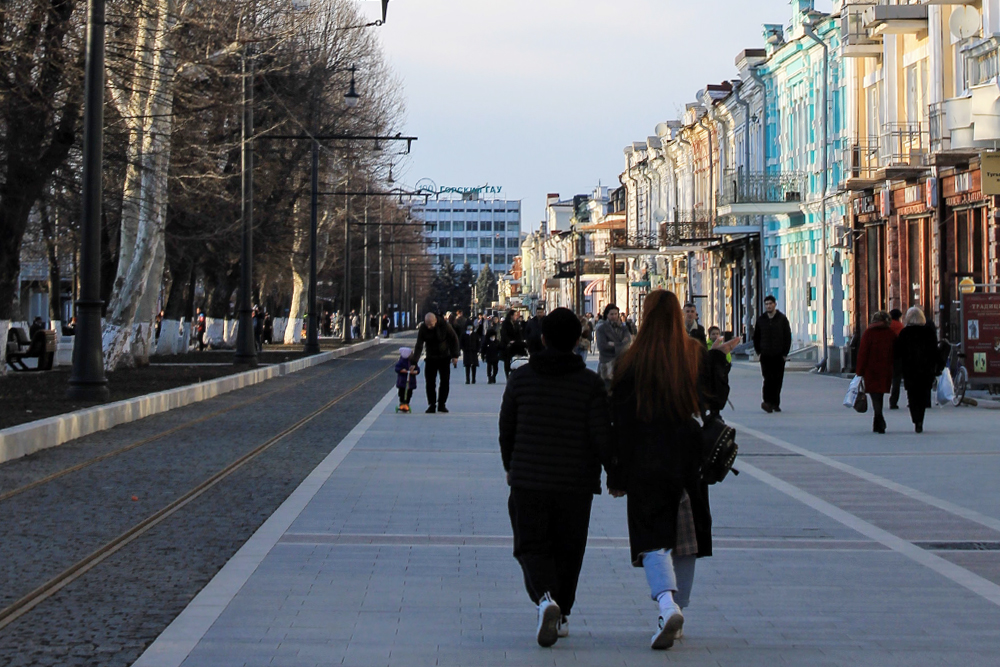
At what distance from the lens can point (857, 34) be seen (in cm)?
3566

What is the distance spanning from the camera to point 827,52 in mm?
39781

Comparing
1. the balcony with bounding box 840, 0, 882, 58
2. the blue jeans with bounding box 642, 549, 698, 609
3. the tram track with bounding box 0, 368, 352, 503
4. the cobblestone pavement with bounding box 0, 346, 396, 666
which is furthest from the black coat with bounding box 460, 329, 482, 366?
the blue jeans with bounding box 642, 549, 698, 609

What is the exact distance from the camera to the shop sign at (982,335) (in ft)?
74.7

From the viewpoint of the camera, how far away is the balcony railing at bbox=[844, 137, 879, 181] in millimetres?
34781

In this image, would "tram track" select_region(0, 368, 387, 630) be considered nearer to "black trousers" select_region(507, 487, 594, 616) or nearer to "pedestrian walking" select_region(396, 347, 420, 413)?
"black trousers" select_region(507, 487, 594, 616)

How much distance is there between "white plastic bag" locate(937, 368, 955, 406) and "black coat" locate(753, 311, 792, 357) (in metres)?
2.45

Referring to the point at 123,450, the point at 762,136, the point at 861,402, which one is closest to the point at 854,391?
the point at 861,402

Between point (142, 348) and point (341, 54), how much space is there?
19.8 metres

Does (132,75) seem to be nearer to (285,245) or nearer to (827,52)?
(827,52)

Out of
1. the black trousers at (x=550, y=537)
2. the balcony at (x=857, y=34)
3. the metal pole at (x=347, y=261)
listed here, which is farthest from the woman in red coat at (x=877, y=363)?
the metal pole at (x=347, y=261)

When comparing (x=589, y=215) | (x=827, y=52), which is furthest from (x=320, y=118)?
(x=589, y=215)

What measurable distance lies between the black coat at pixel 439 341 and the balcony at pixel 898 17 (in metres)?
14.6

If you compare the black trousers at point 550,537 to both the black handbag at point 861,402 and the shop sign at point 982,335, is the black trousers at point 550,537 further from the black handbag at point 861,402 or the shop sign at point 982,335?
the shop sign at point 982,335

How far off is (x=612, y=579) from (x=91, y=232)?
1435cm
